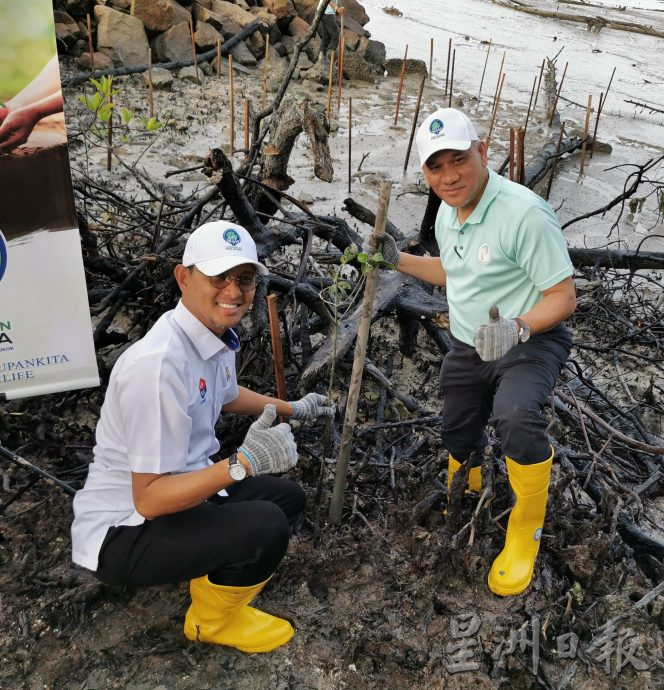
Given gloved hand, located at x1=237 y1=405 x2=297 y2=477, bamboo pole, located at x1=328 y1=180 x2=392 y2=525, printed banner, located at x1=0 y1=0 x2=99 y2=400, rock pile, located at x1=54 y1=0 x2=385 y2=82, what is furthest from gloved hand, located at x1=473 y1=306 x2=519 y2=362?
rock pile, located at x1=54 y1=0 x2=385 y2=82

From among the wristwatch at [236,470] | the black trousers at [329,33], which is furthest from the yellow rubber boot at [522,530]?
the black trousers at [329,33]

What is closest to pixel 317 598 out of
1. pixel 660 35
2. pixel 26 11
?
pixel 26 11

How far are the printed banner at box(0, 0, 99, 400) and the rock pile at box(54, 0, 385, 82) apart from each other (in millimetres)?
7757

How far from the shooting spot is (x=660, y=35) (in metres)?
18.1

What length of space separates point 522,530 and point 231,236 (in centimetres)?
154

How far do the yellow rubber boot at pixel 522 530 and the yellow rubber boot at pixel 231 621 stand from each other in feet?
2.66

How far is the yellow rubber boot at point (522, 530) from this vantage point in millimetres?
2543

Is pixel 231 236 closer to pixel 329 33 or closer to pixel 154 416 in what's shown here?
pixel 154 416

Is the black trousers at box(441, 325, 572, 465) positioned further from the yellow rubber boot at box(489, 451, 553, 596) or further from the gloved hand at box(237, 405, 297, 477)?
the gloved hand at box(237, 405, 297, 477)

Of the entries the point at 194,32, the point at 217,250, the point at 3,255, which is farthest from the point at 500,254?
the point at 194,32

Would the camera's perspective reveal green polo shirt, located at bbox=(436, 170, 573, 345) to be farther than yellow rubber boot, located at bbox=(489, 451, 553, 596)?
No

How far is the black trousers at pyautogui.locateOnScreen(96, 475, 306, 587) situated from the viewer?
221cm

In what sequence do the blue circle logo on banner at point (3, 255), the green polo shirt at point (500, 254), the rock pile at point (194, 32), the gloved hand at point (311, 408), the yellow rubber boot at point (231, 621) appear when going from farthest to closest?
the rock pile at point (194, 32)
the gloved hand at point (311, 408)
the blue circle logo on banner at point (3, 255)
the green polo shirt at point (500, 254)
the yellow rubber boot at point (231, 621)

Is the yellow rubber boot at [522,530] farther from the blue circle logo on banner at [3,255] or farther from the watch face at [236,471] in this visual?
the blue circle logo on banner at [3,255]
